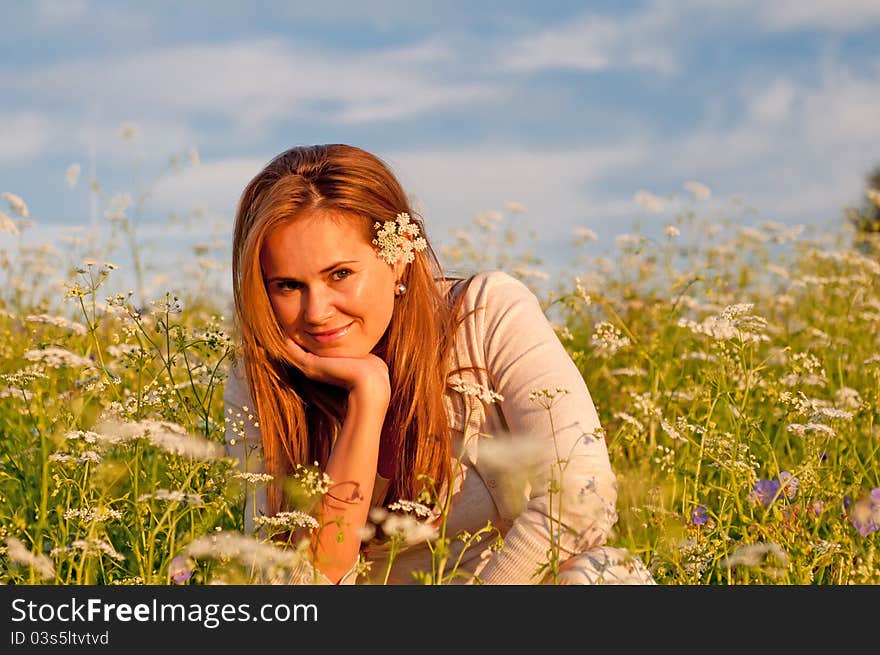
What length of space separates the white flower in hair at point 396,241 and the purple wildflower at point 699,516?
1.03 meters

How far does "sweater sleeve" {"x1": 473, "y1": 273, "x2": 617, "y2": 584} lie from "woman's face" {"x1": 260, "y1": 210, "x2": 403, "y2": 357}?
35 cm

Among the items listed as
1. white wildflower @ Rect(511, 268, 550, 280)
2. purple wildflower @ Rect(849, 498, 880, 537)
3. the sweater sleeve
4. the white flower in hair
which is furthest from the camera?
white wildflower @ Rect(511, 268, 550, 280)

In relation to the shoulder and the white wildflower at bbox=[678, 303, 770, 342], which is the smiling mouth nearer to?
the shoulder

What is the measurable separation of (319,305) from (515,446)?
615 mm

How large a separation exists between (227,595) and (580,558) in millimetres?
827

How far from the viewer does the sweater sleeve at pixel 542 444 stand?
2.46m

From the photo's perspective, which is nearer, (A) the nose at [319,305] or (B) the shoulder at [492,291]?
(A) the nose at [319,305]

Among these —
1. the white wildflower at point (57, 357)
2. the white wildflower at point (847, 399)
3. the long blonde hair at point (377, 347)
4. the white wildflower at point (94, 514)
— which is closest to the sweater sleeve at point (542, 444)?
the long blonde hair at point (377, 347)

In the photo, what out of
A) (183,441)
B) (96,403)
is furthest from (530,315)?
(96,403)

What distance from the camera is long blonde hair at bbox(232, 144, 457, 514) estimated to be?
2.76m

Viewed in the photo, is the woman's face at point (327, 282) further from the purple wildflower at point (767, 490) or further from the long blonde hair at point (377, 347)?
the purple wildflower at point (767, 490)

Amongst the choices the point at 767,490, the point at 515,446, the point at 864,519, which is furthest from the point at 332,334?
the point at 864,519

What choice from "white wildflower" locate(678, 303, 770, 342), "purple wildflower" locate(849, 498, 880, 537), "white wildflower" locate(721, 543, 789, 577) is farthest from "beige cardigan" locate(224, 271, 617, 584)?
"purple wildflower" locate(849, 498, 880, 537)

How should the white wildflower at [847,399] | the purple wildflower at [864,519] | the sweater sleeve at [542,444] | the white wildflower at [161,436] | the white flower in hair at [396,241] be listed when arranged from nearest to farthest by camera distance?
1. the white wildflower at [161,436]
2. the sweater sleeve at [542,444]
3. the white flower in hair at [396,241]
4. the purple wildflower at [864,519]
5. the white wildflower at [847,399]
